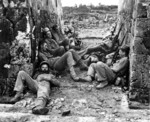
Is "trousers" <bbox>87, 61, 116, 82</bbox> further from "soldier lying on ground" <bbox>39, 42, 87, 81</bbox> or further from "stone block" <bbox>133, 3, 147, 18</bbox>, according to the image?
"stone block" <bbox>133, 3, 147, 18</bbox>

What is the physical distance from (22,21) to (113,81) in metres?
2.58

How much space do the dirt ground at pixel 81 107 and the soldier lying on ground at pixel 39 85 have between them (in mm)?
154

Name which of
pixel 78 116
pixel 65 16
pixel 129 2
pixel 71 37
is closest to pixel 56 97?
pixel 78 116

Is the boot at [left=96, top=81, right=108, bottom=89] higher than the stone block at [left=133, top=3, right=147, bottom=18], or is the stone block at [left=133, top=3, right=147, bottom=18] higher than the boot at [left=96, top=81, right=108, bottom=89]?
the stone block at [left=133, top=3, right=147, bottom=18]

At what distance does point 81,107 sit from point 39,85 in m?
1.06

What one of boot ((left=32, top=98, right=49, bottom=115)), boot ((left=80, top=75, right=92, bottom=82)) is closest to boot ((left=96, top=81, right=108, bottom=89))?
boot ((left=80, top=75, right=92, bottom=82))

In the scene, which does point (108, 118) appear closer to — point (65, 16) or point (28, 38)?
point (28, 38)

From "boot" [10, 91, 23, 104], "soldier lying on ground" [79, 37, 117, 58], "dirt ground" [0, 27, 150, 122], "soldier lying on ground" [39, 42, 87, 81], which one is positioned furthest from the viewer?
"soldier lying on ground" [79, 37, 117, 58]

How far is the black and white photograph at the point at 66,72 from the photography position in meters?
4.80

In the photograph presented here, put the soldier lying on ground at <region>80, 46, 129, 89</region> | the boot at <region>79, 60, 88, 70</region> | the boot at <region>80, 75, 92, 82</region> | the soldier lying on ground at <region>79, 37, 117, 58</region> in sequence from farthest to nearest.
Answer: the soldier lying on ground at <region>79, 37, 117, 58</region>
the boot at <region>79, 60, 88, 70</region>
the boot at <region>80, 75, 92, 82</region>
the soldier lying on ground at <region>80, 46, 129, 89</region>

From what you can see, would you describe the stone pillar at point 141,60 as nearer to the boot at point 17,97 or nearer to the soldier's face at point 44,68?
the soldier's face at point 44,68

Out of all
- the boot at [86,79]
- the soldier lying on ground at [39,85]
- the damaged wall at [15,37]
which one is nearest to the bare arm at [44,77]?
the soldier lying on ground at [39,85]

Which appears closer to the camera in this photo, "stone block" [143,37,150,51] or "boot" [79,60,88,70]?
"stone block" [143,37,150,51]

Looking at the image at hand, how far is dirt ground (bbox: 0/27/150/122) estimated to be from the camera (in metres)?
4.51
